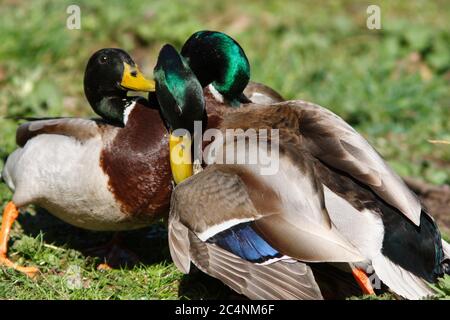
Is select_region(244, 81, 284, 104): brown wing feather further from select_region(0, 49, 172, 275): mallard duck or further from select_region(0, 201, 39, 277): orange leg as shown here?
select_region(0, 201, 39, 277): orange leg

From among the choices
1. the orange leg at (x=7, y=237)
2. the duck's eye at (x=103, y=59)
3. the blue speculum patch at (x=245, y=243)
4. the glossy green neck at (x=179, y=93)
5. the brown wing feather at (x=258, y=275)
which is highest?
the duck's eye at (x=103, y=59)

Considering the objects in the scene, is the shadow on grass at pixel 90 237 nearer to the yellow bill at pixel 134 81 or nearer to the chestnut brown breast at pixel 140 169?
the chestnut brown breast at pixel 140 169

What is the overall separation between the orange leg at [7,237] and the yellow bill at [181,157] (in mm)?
943

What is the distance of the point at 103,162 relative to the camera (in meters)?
4.46

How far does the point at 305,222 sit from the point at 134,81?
51.0 inches

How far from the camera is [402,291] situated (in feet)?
12.7

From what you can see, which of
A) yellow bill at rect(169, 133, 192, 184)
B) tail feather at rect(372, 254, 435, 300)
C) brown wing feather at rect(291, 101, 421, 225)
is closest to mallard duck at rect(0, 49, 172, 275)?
yellow bill at rect(169, 133, 192, 184)

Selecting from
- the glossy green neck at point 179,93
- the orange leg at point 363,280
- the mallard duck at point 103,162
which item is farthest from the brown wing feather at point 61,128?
the orange leg at point 363,280

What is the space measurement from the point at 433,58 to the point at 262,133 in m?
3.94

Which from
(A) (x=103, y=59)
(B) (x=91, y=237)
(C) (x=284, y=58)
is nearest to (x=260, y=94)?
(A) (x=103, y=59)

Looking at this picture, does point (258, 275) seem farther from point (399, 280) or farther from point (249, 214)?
point (399, 280)

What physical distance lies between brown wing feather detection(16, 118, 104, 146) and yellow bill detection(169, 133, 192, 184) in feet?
1.67

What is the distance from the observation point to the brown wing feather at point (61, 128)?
15.3ft

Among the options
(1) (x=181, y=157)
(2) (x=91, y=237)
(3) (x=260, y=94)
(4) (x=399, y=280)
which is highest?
(3) (x=260, y=94)
